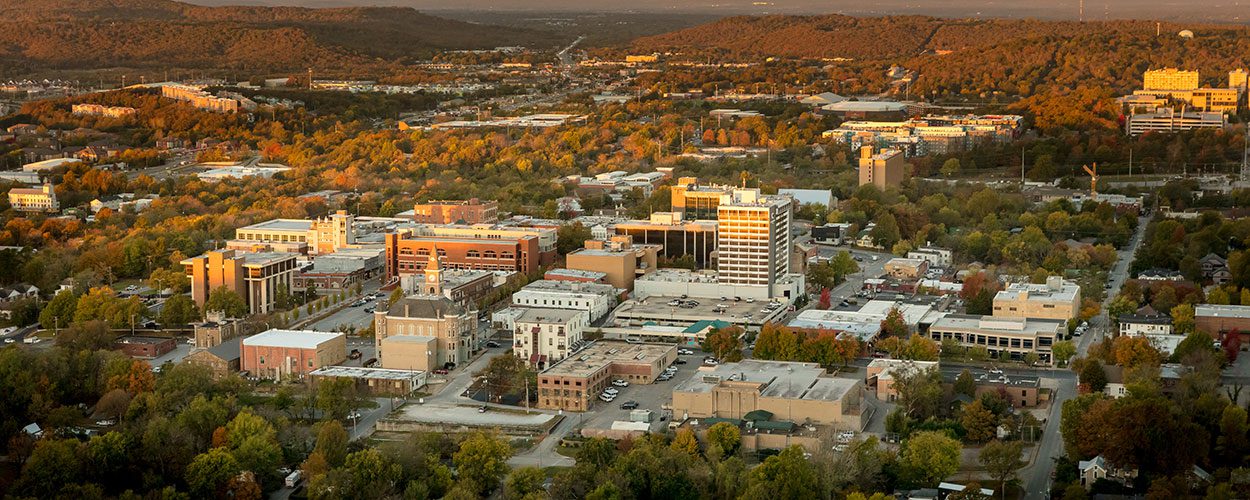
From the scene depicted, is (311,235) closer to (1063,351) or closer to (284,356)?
(284,356)

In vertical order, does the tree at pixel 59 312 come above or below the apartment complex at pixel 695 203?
below

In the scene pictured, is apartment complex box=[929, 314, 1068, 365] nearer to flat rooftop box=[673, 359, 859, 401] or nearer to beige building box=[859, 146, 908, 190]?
flat rooftop box=[673, 359, 859, 401]

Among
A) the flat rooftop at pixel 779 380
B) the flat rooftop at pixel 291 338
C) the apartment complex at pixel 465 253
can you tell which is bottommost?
the flat rooftop at pixel 779 380

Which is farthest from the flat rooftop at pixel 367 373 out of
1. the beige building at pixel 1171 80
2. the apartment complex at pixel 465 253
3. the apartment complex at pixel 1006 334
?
the beige building at pixel 1171 80

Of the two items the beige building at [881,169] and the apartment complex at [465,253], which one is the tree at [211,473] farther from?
the beige building at [881,169]

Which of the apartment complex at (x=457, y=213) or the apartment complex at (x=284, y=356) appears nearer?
the apartment complex at (x=284, y=356)

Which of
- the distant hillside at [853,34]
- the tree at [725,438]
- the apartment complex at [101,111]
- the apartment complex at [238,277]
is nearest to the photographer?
the tree at [725,438]

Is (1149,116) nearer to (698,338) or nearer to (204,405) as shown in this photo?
(698,338)
